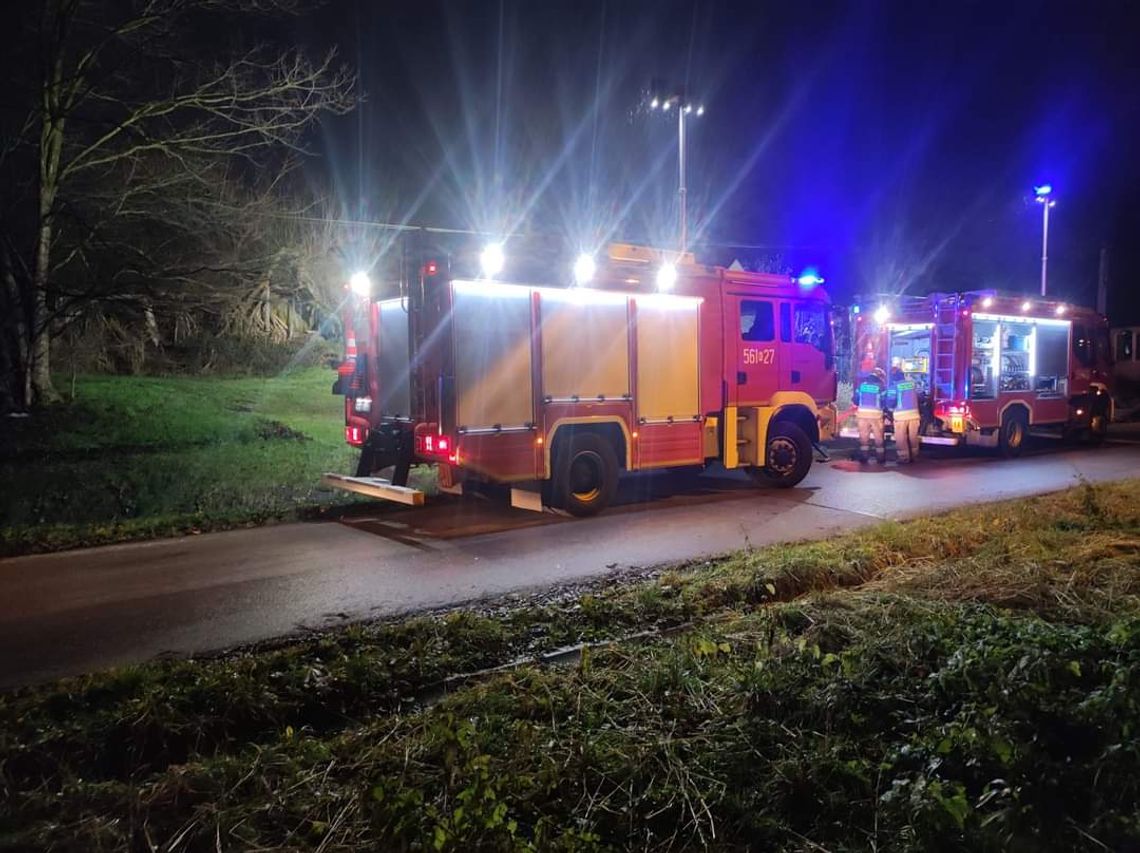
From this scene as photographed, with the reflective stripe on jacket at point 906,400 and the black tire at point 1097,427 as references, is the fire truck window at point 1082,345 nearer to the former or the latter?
the black tire at point 1097,427

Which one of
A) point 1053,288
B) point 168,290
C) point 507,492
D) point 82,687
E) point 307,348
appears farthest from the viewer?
point 1053,288

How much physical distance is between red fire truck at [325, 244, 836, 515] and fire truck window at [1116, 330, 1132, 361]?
22.0 m

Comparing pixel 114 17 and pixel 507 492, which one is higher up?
pixel 114 17

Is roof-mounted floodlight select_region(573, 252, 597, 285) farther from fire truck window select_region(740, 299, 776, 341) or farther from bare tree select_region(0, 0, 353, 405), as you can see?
bare tree select_region(0, 0, 353, 405)

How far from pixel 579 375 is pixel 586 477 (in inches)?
48.6

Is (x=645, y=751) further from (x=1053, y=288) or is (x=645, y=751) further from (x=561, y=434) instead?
(x=1053, y=288)

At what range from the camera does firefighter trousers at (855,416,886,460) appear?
1382cm

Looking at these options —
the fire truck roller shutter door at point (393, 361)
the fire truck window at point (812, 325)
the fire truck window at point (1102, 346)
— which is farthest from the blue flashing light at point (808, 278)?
the fire truck window at point (1102, 346)

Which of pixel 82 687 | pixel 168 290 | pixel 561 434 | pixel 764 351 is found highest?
pixel 168 290

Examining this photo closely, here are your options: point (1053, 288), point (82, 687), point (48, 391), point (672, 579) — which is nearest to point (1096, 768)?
point (672, 579)

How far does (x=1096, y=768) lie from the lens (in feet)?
8.64

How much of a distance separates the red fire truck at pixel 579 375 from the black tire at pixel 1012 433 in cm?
616

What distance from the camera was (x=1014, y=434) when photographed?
1573 centimetres

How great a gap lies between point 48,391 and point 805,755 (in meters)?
16.4
